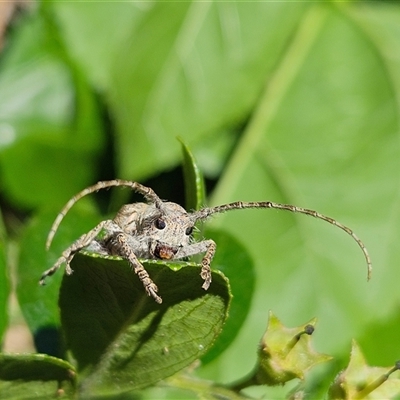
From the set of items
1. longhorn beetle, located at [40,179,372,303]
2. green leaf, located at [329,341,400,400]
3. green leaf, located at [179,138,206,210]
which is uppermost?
green leaf, located at [179,138,206,210]

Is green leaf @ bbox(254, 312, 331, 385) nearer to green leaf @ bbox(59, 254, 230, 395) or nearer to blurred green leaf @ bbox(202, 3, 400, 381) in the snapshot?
green leaf @ bbox(59, 254, 230, 395)

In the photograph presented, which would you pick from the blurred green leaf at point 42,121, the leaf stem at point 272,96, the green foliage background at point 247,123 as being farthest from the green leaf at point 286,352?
the blurred green leaf at point 42,121

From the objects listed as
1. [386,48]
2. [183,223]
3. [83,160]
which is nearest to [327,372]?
[183,223]

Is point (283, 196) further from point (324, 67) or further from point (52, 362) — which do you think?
point (52, 362)

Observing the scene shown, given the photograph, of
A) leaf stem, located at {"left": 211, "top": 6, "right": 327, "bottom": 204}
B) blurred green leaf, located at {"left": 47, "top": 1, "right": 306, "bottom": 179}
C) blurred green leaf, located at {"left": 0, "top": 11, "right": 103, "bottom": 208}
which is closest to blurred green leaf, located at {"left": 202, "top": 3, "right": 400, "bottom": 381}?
leaf stem, located at {"left": 211, "top": 6, "right": 327, "bottom": 204}

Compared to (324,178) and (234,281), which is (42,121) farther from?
(234,281)

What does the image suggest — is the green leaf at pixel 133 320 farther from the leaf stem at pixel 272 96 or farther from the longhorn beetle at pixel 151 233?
the leaf stem at pixel 272 96

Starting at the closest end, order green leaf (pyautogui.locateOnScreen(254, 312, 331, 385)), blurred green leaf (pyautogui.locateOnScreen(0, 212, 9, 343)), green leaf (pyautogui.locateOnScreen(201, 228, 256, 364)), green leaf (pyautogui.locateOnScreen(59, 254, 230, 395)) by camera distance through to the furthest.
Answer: green leaf (pyautogui.locateOnScreen(59, 254, 230, 395)) < green leaf (pyautogui.locateOnScreen(254, 312, 331, 385)) < blurred green leaf (pyautogui.locateOnScreen(0, 212, 9, 343)) < green leaf (pyautogui.locateOnScreen(201, 228, 256, 364))
